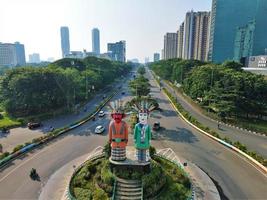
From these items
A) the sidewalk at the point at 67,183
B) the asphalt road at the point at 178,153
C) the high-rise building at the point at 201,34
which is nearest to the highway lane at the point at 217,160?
the asphalt road at the point at 178,153

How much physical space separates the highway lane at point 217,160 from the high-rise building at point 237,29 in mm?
91461

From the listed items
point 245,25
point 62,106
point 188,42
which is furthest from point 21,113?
point 188,42

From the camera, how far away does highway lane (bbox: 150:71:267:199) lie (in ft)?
65.9

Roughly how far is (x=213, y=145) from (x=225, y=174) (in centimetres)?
827

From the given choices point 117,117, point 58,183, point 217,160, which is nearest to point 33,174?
point 58,183

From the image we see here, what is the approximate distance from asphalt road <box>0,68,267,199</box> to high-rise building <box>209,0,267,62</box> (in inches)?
3671

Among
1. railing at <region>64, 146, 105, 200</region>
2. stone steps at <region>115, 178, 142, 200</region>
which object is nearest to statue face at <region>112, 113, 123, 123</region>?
stone steps at <region>115, 178, 142, 200</region>

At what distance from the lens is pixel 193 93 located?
184 ft

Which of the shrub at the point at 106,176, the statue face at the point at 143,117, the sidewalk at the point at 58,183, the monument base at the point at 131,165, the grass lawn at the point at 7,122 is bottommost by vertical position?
the sidewalk at the point at 58,183

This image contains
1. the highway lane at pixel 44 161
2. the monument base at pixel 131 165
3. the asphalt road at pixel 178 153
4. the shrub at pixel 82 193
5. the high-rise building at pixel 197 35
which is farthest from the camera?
the high-rise building at pixel 197 35

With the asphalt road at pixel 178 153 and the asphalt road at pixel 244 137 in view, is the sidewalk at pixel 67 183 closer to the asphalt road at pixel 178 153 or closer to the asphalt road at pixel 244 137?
the asphalt road at pixel 178 153

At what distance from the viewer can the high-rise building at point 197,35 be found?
480ft

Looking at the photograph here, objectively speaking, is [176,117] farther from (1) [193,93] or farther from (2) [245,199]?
(2) [245,199]

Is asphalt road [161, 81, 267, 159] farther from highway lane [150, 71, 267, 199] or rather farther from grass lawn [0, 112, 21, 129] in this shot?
grass lawn [0, 112, 21, 129]
